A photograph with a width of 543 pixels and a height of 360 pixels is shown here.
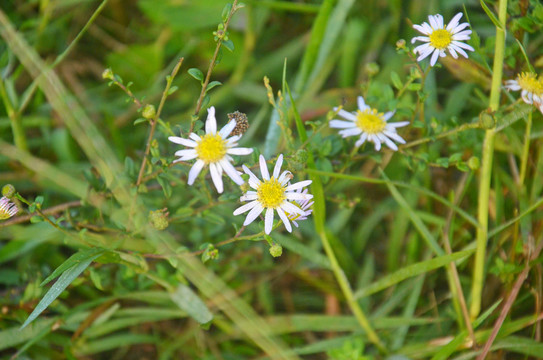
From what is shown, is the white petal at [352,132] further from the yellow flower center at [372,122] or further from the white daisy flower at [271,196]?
the white daisy flower at [271,196]

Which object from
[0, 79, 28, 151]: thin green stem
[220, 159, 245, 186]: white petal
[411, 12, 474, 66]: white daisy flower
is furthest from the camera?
[0, 79, 28, 151]: thin green stem

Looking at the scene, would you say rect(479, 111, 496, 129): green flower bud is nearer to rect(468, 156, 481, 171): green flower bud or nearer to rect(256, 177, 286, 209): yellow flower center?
rect(468, 156, 481, 171): green flower bud

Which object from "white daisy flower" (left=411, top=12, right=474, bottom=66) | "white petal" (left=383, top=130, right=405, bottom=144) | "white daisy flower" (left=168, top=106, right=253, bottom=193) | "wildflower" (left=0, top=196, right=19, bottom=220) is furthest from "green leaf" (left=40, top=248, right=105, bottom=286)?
"white daisy flower" (left=411, top=12, right=474, bottom=66)

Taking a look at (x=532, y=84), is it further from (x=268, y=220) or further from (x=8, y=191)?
(x=8, y=191)

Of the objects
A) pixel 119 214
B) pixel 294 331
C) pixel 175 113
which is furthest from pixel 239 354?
pixel 175 113

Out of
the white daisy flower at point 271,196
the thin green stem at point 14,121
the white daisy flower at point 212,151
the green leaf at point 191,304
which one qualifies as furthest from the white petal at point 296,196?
the thin green stem at point 14,121

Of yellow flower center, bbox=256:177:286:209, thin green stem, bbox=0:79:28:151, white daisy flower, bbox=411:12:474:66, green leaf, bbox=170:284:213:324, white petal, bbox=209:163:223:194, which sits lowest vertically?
green leaf, bbox=170:284:213:324

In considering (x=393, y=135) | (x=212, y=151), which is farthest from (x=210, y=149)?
(x=393, y=135)
